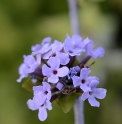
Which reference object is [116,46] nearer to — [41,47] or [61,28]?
[61,28]

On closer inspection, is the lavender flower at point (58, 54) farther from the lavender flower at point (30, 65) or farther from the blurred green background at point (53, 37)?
the blurred green background at point (53, 37)

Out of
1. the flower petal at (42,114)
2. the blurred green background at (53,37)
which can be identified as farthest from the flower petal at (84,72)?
the blurred green background at (53,37)

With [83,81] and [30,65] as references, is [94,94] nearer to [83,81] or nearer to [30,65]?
[83,81]

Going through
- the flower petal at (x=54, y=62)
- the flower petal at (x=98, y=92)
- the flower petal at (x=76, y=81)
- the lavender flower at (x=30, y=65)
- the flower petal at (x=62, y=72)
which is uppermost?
the lavender flower at (x=30, y=65)

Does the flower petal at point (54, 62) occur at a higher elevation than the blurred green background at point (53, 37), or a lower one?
lower

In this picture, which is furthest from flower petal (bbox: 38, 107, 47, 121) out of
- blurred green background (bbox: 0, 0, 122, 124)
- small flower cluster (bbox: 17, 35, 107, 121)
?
blurred green background (bbox: 0, 0, 122, 124)

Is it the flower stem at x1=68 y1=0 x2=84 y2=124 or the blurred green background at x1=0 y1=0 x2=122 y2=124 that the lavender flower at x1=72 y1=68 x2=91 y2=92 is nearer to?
the flower stem at x1=68 y1=0 x2=84 y2=124
